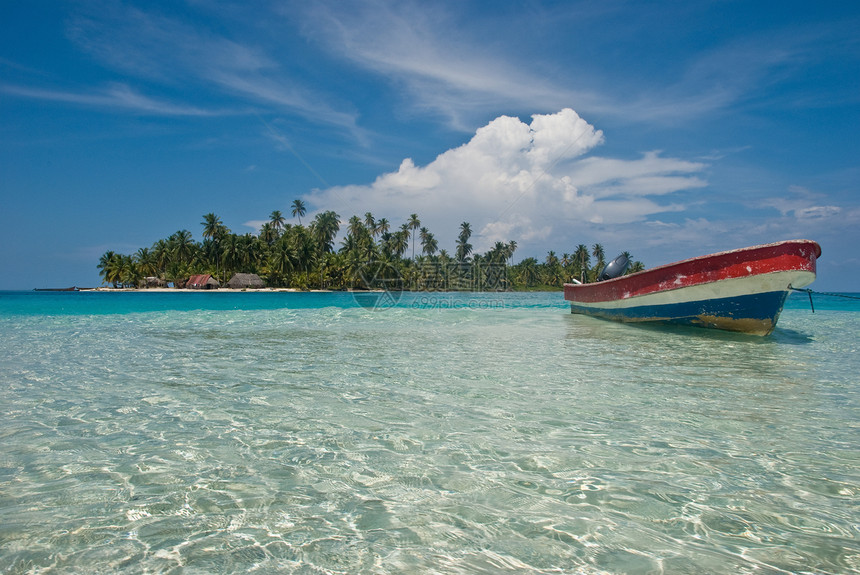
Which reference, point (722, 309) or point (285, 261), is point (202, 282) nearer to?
point (285, 261)

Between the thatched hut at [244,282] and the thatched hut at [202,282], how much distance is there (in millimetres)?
2611

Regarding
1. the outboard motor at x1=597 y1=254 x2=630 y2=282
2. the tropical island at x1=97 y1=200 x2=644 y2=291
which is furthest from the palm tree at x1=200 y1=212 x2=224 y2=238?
the outboard motor at x1=597 y1=254 x2=630 y2=282

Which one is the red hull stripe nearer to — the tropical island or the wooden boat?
the wooden boat

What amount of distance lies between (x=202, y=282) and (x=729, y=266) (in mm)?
78664

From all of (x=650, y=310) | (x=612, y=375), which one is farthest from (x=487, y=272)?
(x=612, y=375)

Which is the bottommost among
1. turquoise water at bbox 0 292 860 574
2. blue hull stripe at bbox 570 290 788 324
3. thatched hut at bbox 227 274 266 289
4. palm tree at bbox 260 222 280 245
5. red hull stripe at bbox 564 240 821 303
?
turquoise water at bbox 0 292 860 574

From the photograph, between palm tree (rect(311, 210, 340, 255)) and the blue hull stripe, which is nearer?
the blue hull stripe

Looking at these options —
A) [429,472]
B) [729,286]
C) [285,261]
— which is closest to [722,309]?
[729,286]

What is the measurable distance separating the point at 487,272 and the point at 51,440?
357ft

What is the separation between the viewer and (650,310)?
533 inches

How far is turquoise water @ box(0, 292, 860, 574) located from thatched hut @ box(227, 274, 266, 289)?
73.5m

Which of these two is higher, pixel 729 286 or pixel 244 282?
pixel 244 282

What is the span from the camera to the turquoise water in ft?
6.36

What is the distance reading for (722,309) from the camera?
36.9ft
